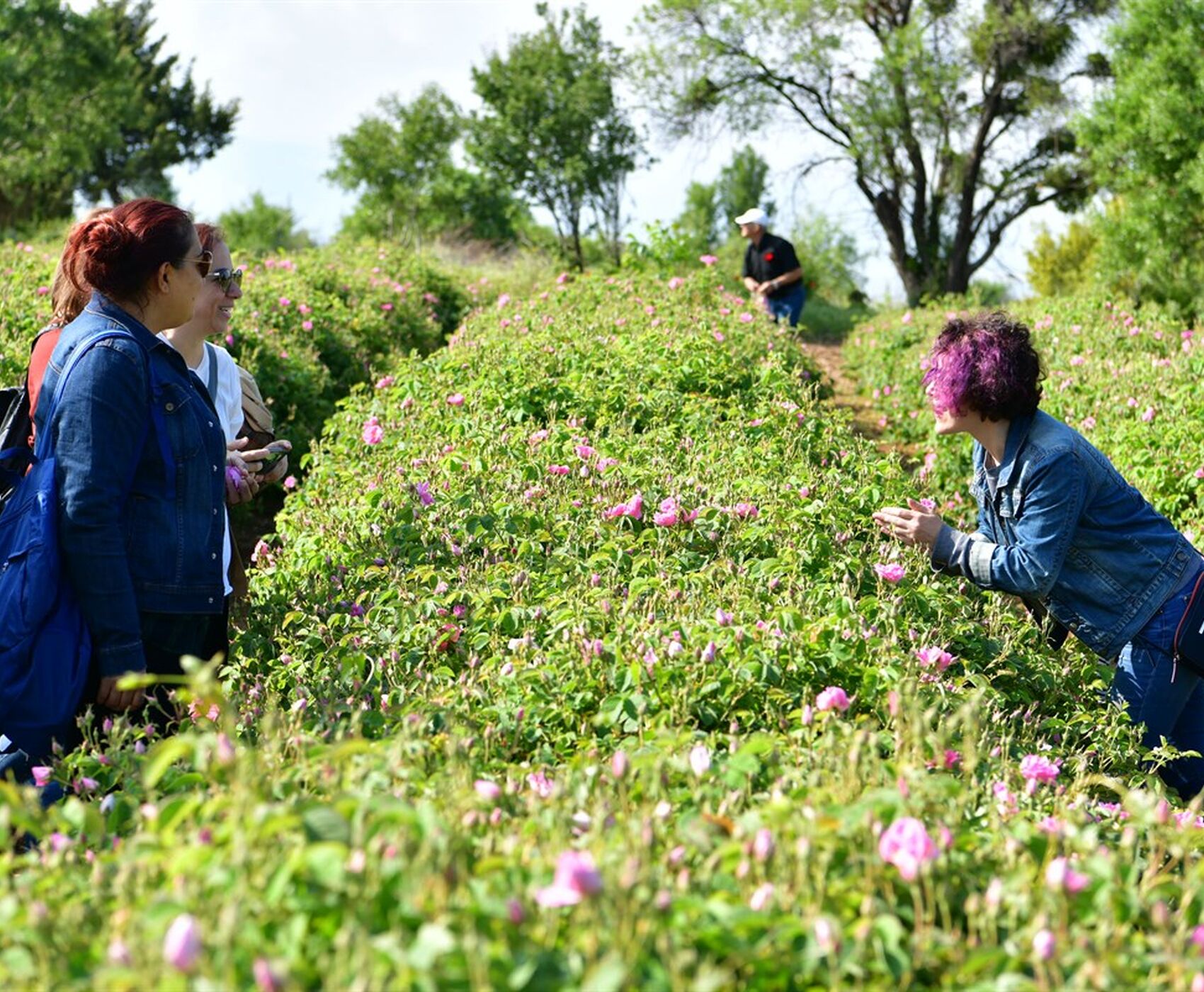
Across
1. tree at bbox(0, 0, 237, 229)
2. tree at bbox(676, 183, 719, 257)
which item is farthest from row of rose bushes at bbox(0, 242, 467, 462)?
tree at bbox(676, 183, 719, 257)

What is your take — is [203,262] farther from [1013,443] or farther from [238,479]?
[1013,443]

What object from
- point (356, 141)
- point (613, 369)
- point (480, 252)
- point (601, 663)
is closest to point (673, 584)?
point (601, 663)

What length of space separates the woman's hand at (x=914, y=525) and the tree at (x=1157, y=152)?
45.2ft

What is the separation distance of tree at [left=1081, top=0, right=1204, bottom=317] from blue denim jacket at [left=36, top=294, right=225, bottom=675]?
15.5 meters

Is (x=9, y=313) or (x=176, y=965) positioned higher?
(x=9, y=313)

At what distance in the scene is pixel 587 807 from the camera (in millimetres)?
2049

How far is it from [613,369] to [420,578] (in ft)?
10.8

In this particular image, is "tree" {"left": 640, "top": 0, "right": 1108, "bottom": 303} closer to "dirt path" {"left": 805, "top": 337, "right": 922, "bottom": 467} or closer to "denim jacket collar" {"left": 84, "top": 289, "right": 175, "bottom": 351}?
"dirt path" {"left": 805, "top": 337, "right": 922, "bottom": 467}

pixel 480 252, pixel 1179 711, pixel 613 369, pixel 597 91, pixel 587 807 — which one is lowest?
pixel 1179 711

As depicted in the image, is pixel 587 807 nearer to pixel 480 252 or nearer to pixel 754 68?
pixel 754 68

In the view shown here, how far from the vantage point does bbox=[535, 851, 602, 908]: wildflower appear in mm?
1407

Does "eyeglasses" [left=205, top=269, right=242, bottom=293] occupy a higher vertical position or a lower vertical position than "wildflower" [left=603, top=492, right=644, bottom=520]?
higher

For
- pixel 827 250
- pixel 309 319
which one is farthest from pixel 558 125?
pixel 309 319

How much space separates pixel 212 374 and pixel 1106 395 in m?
6.27
